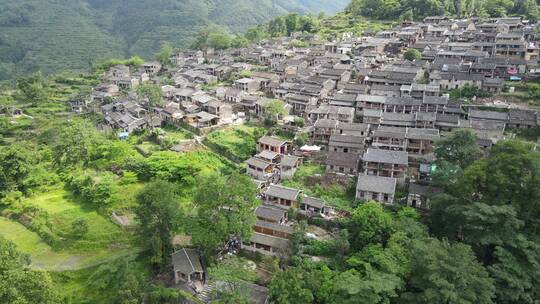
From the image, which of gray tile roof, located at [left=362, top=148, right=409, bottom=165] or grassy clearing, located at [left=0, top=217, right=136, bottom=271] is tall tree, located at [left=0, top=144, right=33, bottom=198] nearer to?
grassy clearing, located at [left=0, top=217, right=136, bottom=271]

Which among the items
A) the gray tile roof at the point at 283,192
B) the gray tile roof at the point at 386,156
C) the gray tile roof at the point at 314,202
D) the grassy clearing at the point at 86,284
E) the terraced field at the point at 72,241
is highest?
the gray tile roof at the point at 386,156

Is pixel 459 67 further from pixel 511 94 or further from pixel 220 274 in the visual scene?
pixel 220 274

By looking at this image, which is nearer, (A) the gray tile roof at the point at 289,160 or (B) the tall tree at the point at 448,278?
(B) the tall tree at the point at 448,278

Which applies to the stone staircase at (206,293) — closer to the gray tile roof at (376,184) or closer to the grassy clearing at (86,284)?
the grassy clearing at (86,284)

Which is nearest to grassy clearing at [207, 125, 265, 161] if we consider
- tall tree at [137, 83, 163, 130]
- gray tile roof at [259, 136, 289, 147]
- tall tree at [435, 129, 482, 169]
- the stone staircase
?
gray tile roof at [259, 136, 289, 147]

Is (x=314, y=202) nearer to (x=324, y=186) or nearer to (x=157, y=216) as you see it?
(x=324, y=186)

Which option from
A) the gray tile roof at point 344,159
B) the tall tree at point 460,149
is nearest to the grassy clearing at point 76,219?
the gray tile roof at point 344,159

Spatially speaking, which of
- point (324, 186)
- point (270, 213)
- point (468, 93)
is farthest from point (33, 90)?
point (468, 93)
